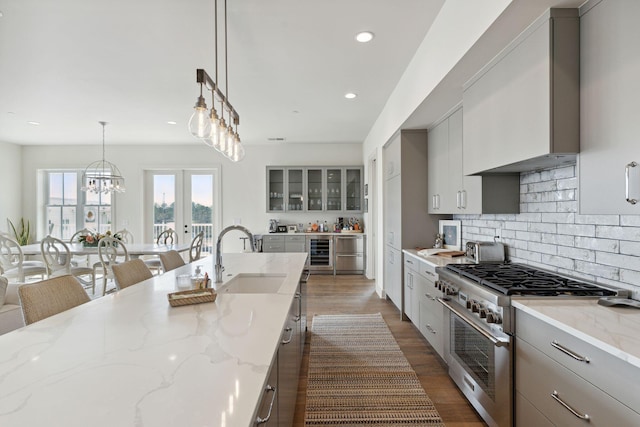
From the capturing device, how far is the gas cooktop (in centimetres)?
158

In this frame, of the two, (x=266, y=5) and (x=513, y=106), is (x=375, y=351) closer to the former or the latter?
(x=513, y=106)

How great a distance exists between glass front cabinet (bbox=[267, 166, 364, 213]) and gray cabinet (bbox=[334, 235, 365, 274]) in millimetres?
626

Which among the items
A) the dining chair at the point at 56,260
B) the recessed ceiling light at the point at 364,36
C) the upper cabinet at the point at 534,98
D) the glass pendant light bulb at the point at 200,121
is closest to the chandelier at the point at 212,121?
the glass pendant light bulb at the point at 200,121

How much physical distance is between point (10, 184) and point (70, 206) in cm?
106

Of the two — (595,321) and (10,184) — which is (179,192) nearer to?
(10,184)

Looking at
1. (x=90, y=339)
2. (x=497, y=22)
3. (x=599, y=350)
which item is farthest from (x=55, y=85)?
(x=599, y=350)

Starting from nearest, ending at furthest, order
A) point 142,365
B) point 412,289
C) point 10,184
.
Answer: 1. point 142,365
2. point 412,289
3. point 10,184

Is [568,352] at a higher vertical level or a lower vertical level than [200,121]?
lower

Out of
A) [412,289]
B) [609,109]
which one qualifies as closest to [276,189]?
[412,289]

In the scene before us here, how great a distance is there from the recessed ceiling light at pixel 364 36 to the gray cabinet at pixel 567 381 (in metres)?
2.26

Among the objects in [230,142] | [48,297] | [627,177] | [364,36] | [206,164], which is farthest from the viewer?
[206,164]

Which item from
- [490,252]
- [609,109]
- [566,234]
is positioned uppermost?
[609,109]

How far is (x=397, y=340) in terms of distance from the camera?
10.4ft

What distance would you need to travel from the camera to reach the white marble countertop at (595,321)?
103cm
